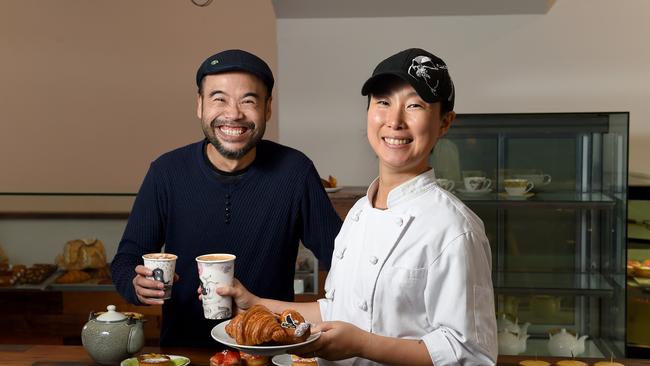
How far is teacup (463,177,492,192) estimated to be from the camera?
165 inches

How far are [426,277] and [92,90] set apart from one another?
4.33 meters

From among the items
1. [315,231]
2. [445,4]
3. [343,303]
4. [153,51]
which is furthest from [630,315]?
[153,51]

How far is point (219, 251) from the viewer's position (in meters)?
2.64

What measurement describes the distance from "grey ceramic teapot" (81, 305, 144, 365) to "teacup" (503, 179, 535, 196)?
2.34 meters

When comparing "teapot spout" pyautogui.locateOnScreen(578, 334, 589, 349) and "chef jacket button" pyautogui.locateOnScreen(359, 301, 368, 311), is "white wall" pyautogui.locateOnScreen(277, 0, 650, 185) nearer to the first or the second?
"teapot spout" pyautogui.locateOnScreen(578, 334, 589, 349)

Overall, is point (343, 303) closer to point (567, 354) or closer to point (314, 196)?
point (314, 196)

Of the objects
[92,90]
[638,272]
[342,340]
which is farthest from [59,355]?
[92,90]

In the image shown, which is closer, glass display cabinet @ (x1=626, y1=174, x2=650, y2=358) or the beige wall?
glass display cabinet @ (x1=626, y1=174, x2=650, y2=358)

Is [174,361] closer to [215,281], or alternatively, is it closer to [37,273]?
[215,281]

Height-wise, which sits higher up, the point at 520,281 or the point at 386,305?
the point at 386,305

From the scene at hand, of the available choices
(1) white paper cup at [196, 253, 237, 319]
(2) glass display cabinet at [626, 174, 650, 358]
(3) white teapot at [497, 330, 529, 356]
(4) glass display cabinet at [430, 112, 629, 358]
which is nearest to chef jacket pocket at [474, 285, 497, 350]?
(1) white paper cup at [196, 253, 237, 319]

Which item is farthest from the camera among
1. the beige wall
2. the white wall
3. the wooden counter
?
the beige wall

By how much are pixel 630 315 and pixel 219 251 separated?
2597 millimetres

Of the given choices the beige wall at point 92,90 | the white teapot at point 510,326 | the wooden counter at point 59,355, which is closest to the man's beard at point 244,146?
the wooden counter at point 59,355
